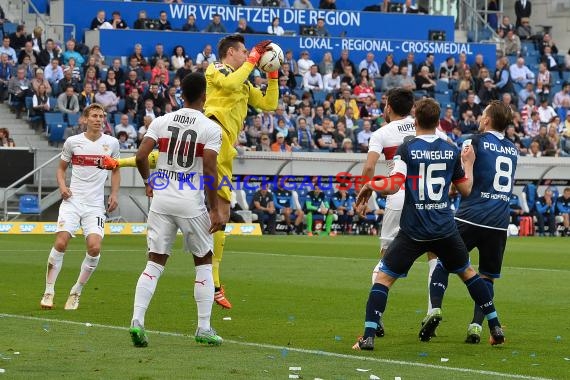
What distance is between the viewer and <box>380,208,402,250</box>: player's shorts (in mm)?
11875

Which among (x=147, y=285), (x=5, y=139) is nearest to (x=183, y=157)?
(x=147, y=285)

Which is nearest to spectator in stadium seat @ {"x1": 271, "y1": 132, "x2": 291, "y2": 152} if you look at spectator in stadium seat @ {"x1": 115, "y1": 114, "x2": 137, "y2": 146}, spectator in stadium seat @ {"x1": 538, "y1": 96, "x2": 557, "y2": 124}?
spectator in stadium seat @ {"x1": 115, "y1": 114, "x2": 137, "y2": 146}

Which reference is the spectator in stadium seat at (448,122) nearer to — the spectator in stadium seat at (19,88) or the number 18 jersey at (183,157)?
the spectator in stadium seat at (19,88)

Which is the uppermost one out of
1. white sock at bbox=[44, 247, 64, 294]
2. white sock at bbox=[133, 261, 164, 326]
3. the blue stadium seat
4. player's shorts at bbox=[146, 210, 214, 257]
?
player's shorts at bbox=[146, 210, 214, 257]

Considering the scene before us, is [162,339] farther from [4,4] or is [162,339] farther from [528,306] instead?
[4,4]

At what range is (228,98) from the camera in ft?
42.1

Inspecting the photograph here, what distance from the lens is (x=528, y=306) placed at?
1402 centimetres

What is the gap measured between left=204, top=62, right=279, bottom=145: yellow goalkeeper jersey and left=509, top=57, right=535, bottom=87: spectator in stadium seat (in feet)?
97.5

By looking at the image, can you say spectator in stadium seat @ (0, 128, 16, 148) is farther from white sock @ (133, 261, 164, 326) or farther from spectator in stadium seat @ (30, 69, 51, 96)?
white sock @ (133, 261, 164, 326)

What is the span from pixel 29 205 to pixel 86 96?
11.1ft

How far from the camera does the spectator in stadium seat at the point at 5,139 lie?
103 feet

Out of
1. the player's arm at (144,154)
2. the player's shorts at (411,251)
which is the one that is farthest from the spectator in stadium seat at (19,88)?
the player's shorts at (411,251)

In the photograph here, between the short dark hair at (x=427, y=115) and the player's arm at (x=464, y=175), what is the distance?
15.5 inches

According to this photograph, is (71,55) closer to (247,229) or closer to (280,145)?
(280,145)
